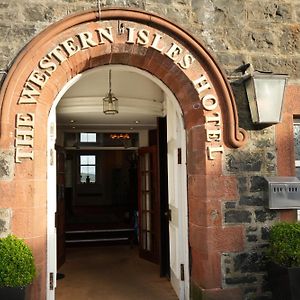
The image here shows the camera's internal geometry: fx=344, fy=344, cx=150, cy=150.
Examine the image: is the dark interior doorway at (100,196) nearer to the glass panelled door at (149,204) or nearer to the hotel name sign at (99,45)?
the glass panelled door at (149,204)

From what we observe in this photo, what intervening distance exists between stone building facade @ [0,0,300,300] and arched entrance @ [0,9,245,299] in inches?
0.6

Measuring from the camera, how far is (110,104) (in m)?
4.26

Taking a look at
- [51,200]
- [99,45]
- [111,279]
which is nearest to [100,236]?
[111,279]

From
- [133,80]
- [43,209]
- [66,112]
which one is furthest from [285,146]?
[66,112]

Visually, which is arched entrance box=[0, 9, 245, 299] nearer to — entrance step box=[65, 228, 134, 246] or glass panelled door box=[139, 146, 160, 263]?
glass panelled door box=[139, 146, 160, 263]

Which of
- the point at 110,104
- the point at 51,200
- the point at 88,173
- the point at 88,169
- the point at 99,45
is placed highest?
the point at 99,45

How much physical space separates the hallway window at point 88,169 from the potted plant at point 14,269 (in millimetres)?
12244

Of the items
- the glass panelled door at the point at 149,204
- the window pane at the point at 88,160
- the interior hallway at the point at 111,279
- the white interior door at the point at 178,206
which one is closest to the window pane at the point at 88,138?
the glass panelled door at the point at 149,204

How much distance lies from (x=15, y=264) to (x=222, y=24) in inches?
116

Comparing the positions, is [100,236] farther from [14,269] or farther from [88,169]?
[88,169]

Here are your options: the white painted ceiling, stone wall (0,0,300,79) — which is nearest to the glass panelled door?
the white painted ceiling

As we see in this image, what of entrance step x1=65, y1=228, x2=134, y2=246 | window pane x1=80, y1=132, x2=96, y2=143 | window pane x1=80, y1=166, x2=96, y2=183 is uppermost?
window pane x1=80, y1=132, x2=96, y2=143

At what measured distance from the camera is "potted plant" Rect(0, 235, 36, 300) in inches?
107

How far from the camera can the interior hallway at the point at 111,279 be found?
13.4 feet
